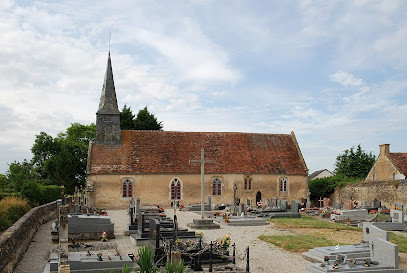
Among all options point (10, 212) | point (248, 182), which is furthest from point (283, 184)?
point (10, 212)

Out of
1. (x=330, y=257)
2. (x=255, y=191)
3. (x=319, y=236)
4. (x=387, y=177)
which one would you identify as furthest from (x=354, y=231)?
(x=387, y=177)

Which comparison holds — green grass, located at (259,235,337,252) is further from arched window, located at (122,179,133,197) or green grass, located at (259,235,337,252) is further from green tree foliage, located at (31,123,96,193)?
green tree foliage, located at (31,123,96,193)

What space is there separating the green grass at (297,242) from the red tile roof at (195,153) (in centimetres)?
1791

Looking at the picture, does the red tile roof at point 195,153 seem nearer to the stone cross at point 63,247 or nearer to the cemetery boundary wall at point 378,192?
the cemetery boundary wall at point 378,192

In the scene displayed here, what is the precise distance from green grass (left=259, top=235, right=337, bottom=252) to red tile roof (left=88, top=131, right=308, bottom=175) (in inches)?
705

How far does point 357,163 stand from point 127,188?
1295 inches

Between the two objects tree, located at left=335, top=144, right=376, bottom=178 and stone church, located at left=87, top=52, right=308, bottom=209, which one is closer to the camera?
stone church, located at left=87, top=52, right=308, bottom=209

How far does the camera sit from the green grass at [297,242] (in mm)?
14930

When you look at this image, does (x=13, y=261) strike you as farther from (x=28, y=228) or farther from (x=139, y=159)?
(x=139, y=159)

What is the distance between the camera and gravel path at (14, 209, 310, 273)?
12172mm

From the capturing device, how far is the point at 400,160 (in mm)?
37156

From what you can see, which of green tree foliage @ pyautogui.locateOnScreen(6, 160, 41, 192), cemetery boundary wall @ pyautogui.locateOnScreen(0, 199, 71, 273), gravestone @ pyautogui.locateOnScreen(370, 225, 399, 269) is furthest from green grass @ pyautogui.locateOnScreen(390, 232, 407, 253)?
green tree foliage @ pyautogui.locateOnScreen(6, 160, 41, 192)

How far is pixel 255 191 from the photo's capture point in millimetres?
36094

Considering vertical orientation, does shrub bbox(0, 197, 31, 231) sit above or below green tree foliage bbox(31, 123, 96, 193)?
below
